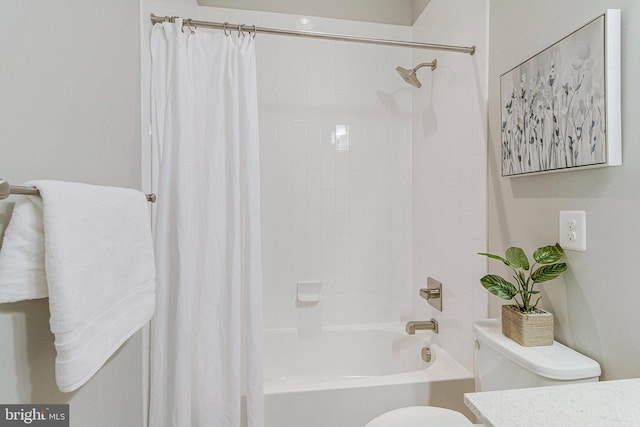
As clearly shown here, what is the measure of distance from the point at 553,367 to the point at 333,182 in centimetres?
150

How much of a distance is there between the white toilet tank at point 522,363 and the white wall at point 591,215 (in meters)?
0.06

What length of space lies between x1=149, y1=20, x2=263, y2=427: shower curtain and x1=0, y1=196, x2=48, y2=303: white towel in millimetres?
606

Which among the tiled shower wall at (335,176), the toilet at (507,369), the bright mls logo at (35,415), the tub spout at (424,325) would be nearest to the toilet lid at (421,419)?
the toilet at (507,369)

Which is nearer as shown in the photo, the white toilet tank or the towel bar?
the towel bar

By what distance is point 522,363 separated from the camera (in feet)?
2.97

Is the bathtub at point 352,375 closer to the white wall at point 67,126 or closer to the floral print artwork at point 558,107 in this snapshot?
the white wall at point 67,126

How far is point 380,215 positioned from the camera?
7.13 ft

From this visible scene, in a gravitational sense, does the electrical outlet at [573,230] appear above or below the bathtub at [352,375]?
above

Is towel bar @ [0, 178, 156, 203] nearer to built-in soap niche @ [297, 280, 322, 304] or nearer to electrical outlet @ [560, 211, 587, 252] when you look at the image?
electrical outlet @ [560, 211, 587, 252]

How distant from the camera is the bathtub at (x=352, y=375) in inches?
53.8

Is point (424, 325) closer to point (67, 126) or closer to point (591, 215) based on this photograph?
point (591, 215)

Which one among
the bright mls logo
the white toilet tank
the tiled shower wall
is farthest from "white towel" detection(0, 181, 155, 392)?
the tiled shower wall

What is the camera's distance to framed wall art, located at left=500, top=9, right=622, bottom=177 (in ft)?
2.70

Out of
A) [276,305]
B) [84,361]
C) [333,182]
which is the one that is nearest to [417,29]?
[333,182]
